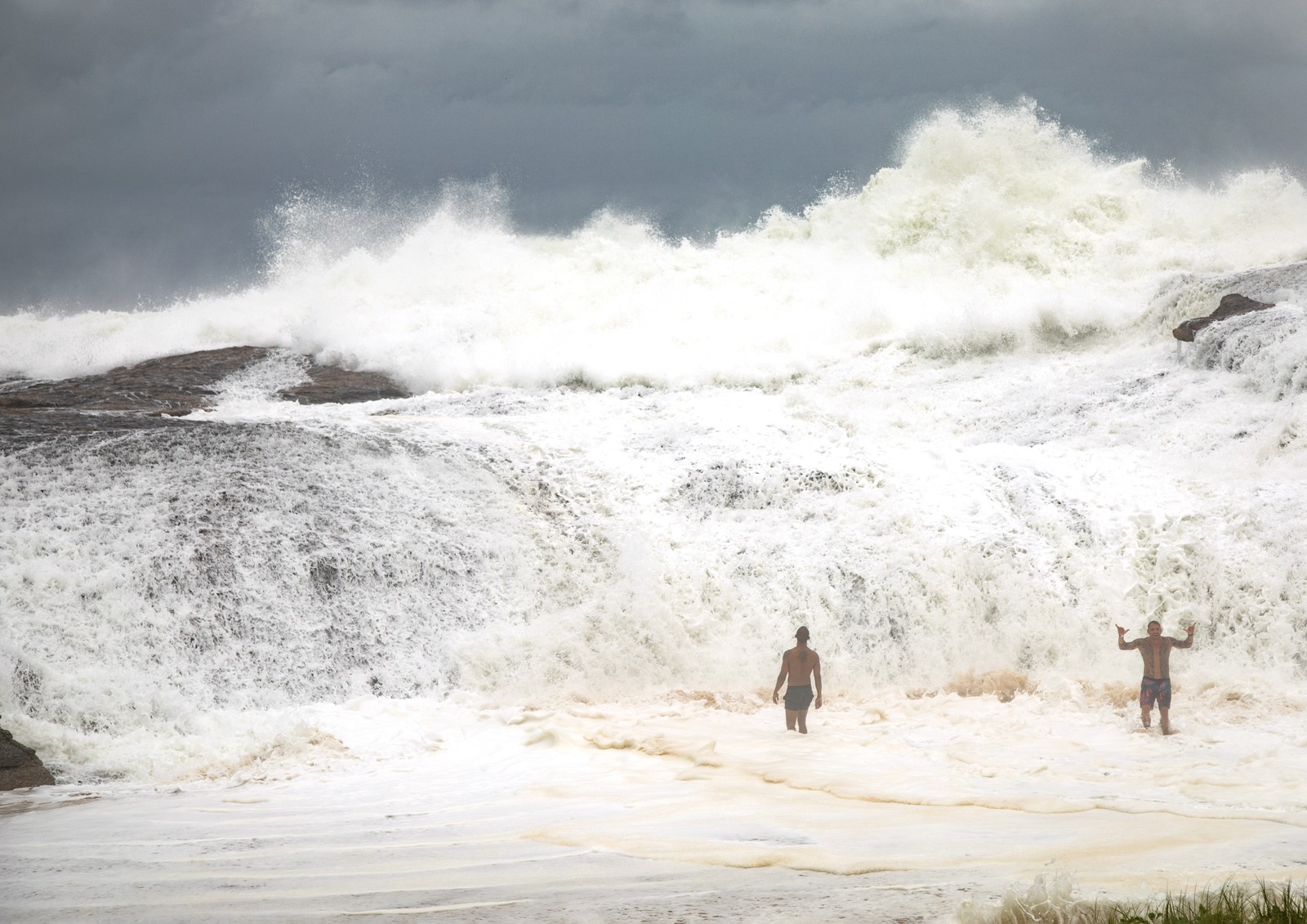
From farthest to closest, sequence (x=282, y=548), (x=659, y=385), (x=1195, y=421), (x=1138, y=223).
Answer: (x=1138, y=223) → (x=659, y=385) → (x=1195, y=421) → (x=282, y=548)

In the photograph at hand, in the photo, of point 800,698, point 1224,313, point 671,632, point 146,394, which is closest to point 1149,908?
point 800,698

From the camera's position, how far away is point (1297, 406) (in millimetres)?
13148

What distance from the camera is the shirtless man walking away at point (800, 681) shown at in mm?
9461

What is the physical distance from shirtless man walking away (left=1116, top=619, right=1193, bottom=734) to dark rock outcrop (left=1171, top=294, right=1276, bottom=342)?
8.97 meters

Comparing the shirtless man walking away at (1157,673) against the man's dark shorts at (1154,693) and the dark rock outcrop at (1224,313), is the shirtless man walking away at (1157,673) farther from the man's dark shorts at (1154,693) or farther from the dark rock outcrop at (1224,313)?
the dark rock outcrop at (1224,313)

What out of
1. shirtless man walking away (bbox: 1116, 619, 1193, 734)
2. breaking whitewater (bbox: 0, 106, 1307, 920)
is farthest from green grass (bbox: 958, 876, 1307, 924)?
shirtless man walking away (bbox: 1116, 619, 1193, 734)

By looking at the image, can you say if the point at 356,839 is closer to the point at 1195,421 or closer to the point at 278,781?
the point at 278,781

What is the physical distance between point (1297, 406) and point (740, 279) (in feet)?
49.6

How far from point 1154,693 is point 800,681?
297 centimetres

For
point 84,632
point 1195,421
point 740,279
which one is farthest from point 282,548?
point 740,279

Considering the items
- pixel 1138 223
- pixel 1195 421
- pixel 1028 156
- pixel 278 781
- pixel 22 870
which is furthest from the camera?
pixel 1028 156

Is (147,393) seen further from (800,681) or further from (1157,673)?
(1157,673)

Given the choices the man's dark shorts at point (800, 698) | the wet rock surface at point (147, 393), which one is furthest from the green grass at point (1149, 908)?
the wet rock surface at point (147, 393)

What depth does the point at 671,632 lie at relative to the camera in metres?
11.5
